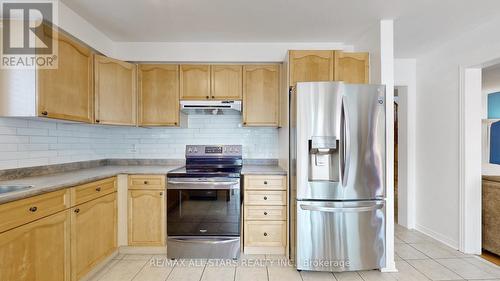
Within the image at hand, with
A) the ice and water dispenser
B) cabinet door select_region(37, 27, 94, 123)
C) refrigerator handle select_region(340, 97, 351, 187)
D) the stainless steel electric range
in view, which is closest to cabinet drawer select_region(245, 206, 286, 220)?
the stainless steel electric range

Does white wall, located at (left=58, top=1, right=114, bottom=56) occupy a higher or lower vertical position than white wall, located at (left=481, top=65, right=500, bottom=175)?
higher

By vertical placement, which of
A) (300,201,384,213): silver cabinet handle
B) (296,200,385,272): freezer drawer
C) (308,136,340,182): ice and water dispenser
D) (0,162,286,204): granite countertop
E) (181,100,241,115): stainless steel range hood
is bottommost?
(296,200,385,272): freezer drawer

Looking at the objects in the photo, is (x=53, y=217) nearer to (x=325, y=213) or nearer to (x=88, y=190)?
(x=88, y=190)

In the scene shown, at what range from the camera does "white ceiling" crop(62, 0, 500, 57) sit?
2145 millimetres

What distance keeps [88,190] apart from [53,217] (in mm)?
412

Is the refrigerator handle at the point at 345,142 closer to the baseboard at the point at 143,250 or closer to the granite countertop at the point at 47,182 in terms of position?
the granite countertop at the point at 47,182

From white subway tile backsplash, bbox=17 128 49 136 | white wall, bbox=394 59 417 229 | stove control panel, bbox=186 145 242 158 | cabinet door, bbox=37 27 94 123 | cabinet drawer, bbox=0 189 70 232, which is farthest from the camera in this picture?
white wall, bbox=394 59 417 229

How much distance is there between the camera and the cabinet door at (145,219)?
2.67 m

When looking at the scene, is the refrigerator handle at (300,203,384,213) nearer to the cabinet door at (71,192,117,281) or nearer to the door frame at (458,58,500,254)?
the door frame at (458,58,500,254)

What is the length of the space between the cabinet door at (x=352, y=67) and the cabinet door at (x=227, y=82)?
1.10 metres

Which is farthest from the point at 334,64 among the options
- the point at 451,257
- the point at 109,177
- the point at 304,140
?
the point at 109,177

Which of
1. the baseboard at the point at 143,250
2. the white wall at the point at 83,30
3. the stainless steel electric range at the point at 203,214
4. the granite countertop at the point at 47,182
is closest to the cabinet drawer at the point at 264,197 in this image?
the stainless steel electric range at the point at 203,214

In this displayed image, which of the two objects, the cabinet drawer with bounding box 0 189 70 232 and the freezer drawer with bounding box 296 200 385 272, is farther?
the freezer drawer with bounding box 296 200 385 272

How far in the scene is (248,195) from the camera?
2637 mm
